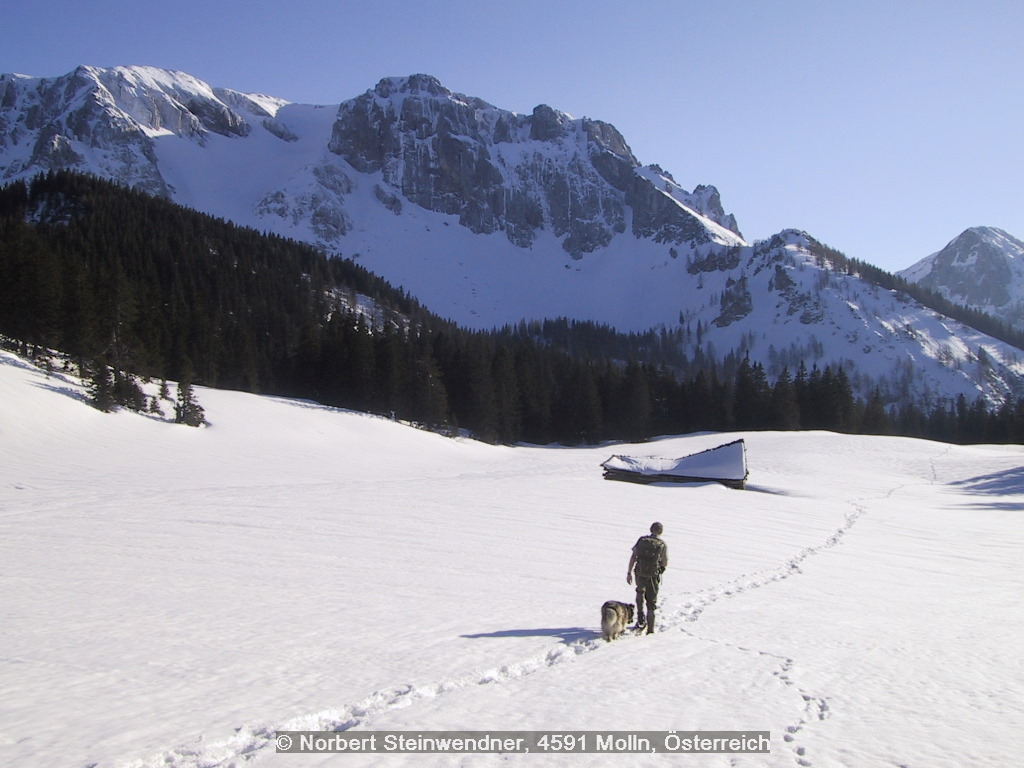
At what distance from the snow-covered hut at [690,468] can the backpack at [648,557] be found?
2573cm

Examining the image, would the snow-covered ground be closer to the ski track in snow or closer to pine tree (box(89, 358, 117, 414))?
the ski track in snow

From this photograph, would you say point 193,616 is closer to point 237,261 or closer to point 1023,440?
point 1023,440

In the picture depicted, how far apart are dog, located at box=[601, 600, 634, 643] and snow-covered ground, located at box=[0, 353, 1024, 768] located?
0.89 feet

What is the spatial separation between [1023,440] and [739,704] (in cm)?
9630

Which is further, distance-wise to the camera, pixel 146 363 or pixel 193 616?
pixel 146 363

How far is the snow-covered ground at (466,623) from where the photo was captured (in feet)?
19.9

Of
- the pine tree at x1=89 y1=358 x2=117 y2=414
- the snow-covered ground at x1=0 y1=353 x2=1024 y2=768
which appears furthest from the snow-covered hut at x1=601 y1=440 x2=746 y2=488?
the pine tree at x1=89 y1=358 x2=117 y2=414

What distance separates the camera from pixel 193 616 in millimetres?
9328

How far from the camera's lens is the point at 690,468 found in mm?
36094

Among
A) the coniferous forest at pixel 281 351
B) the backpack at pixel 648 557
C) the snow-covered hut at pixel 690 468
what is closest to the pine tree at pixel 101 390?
the coniferous forest at pixel 281 351

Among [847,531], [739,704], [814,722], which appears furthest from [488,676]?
[847,531]

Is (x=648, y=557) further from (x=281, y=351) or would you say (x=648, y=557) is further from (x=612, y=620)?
(x=281, y=351)

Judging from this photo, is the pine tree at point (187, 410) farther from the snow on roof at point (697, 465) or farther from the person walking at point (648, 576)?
the person walking at point (648, 576)

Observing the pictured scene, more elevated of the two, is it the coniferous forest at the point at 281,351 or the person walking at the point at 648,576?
the coniferous forest at the point at 281,351
